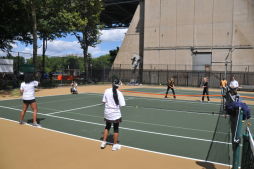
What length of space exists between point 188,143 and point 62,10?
89.5 feet

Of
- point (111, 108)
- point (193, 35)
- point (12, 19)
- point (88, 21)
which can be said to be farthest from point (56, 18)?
point (111, 108)

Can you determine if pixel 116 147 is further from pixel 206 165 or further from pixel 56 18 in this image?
pixel 56 18

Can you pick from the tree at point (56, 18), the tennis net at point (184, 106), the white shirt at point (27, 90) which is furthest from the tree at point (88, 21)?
the white shirt at point (27, 90)

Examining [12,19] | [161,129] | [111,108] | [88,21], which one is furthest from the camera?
[88,21]

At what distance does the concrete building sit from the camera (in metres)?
36.8

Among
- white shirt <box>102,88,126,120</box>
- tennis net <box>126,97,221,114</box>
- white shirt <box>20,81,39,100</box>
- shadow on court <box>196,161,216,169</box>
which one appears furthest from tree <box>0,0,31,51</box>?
shadow on court <box>196,161,216,169</box>

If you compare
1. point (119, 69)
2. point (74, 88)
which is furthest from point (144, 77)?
point (74, 88)

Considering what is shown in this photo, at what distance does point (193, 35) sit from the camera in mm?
40219

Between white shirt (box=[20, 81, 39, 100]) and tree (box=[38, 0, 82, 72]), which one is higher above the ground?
tree (box=[38, 0, 82, 72])

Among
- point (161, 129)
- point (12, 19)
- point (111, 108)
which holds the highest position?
point (12, 19)

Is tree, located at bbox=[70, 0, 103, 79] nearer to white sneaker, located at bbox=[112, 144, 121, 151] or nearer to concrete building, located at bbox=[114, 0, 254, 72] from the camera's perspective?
concrete building, located at bbox=[114, 0, 254, 72]

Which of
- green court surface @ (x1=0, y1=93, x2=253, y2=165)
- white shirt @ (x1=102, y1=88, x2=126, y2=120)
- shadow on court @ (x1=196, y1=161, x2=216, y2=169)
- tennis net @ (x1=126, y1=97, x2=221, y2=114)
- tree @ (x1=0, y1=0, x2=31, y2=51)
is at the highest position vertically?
tree @ (x1=0, y1=0, x2=31, y2=51)

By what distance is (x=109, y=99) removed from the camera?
6641 mm

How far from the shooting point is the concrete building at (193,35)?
36.8 meters
